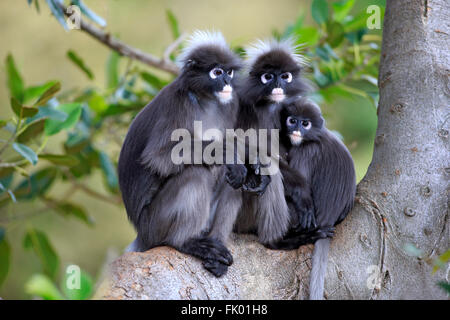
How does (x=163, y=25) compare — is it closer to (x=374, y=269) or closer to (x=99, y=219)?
(x=99, y=219)

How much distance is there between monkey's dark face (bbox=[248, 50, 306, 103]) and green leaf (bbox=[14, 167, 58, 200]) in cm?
223

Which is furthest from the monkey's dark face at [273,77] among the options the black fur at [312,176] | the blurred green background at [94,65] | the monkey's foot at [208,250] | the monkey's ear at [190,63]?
the blurred green background at [94,65]

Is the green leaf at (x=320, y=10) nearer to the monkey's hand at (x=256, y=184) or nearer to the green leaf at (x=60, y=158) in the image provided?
the monkey's hand at (x=256, y=184)

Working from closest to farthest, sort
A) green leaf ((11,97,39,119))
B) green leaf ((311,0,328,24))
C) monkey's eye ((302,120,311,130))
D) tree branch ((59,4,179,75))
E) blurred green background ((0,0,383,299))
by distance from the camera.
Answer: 1. green leaf ((11,97,39,119))
2. monkey's eye ((302,120,311,130))
3. green leaf ((311,0,328,24))
4. tree branch ((59,4,179,75))
5. blurred green background ((0,0,383,299))

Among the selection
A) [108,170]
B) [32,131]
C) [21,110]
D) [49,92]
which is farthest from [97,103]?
[21,110]

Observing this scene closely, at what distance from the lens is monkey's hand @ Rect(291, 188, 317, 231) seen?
3.22m

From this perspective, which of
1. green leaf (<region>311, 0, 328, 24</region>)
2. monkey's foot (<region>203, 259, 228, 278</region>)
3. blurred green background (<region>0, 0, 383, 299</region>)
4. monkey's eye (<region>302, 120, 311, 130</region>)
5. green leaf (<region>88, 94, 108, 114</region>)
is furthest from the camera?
blurred green background (<region>0, 0, 383, 299</region>)

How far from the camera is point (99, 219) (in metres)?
9.47

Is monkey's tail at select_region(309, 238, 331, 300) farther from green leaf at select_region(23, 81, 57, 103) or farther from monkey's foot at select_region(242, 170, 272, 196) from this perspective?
green leaf at select_region(23, 81, 57, 103)

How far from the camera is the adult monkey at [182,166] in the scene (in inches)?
119

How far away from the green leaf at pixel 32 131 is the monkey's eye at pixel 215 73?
1269 millimetres

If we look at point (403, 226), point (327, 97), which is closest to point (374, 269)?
point (403, 226)

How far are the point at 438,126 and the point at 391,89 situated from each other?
38 centimetres

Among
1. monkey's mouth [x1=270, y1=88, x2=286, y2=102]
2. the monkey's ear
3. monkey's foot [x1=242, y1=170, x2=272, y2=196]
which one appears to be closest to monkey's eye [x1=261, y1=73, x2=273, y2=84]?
monkey's mouth [x1=270, y1=88, x2=286, y2=102]
